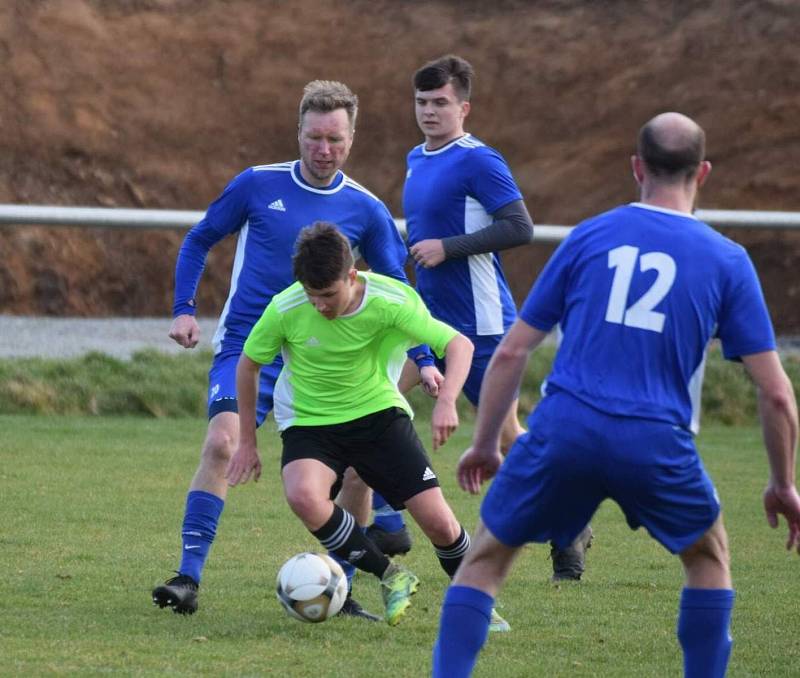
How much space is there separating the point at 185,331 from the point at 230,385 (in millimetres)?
315

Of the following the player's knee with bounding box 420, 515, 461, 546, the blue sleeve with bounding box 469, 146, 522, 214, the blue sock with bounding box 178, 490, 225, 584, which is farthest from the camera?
the blue sleeve with bounding box 469, 146, 522, 214

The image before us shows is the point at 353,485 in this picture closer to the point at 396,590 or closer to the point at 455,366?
the point at 396,590

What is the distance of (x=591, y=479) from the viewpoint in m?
4.23

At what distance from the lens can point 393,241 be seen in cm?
658

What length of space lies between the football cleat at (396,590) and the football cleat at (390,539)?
138cm

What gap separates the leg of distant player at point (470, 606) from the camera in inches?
171

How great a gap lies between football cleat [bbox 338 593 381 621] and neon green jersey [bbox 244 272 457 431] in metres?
0.74

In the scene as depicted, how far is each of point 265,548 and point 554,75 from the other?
53.4 feet

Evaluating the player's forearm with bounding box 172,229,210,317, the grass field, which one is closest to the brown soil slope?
the grass field

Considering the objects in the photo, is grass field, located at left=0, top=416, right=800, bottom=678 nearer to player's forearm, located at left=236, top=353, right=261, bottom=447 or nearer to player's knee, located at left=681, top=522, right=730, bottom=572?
player's forearm, located at left=236, top=353, right=261, bottom=447

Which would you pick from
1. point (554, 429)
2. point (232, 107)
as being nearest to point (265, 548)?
point (554, 429)

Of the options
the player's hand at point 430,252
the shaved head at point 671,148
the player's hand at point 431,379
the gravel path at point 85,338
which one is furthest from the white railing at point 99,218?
the shaved head at point 671,148

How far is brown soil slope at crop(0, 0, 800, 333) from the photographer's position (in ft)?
68.8

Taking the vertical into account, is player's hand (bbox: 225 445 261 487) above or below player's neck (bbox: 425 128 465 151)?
below
